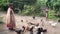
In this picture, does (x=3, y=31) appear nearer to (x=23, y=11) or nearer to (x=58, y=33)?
(x=58, y=33)

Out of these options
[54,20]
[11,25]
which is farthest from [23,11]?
[11,25]

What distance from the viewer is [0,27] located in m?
10.2

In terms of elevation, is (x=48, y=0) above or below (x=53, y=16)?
above

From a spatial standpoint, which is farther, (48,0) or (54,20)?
(48,0)

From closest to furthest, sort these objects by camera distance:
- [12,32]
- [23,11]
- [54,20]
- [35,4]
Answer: [12,32], [54,20], [23,11], [35,4]

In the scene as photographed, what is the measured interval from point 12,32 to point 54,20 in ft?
9.76

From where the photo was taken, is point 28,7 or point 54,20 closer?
point 54,20

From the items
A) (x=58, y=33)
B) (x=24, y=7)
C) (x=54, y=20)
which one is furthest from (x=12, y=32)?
(x=24, y=7)

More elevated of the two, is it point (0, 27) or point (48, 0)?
point (48, 0)

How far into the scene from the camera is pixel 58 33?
9.68 meters

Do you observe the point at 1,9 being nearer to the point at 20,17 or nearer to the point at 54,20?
the point at 20,17

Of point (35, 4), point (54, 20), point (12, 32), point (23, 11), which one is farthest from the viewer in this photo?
point (35, 4)

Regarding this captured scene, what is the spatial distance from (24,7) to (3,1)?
5.03 ft

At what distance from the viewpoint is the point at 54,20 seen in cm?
1154
